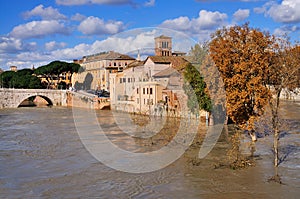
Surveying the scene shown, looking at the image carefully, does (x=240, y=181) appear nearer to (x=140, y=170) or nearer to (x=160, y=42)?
(x=140, y=170)

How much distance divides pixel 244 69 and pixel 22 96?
35491mm

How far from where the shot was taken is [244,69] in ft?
49.4

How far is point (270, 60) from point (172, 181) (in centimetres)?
656

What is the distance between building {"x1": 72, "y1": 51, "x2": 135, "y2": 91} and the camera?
57875 mm

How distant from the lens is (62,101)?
159 ft

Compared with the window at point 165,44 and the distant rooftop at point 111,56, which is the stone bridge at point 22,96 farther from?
the window at point 165,44

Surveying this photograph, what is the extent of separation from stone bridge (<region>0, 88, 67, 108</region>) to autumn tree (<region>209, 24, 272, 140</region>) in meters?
33.3

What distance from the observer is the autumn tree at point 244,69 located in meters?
14.8

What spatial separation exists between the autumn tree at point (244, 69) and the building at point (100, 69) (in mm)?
37980

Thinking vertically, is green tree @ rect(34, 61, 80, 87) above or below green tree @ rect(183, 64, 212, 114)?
above

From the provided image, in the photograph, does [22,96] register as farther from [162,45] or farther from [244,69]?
[244,69]

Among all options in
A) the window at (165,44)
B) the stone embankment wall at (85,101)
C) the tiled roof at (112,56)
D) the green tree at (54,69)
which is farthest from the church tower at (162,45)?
the green tree at (54,69)

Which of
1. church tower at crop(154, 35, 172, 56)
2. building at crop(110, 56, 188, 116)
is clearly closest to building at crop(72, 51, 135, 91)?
church tower at crop(154, 35, 172, 56)

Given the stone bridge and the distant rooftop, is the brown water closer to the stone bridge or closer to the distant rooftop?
the stone bridge
